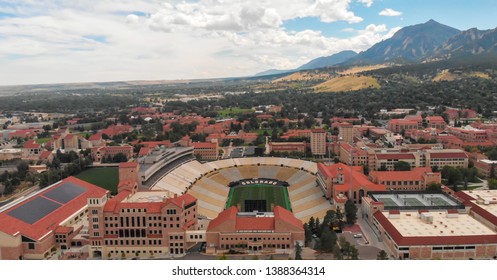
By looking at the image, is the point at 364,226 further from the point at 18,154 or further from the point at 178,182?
the point at 18,154

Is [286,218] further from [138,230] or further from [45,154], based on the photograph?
[45,154]

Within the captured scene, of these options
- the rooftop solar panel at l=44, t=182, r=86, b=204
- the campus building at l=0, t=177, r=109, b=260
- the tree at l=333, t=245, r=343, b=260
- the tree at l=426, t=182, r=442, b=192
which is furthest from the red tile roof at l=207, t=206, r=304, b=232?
the tree at l=426, t=182, r=442, b=192

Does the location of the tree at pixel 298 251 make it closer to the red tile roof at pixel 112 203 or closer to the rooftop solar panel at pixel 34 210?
the red tile roof at pixel 112 203

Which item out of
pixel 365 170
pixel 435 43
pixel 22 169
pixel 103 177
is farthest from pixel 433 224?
pixel 435 43

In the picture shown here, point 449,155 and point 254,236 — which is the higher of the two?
point 449,155

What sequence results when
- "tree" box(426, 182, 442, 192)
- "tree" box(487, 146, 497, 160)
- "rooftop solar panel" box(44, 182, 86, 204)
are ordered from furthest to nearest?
"tree" box(487, 146, 497, 160) → "tree" box(426, 182, 442, 192) → "rooftop solar panel" box(44, 182, 86, 204)

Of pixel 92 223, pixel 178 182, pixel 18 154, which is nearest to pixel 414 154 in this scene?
pixel 178 182

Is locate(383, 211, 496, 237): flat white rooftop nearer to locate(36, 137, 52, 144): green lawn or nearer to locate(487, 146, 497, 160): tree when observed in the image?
locate(487, 146, 497, 160): tree

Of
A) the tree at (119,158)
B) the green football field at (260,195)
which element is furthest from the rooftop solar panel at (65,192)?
the tree at (119,158)
